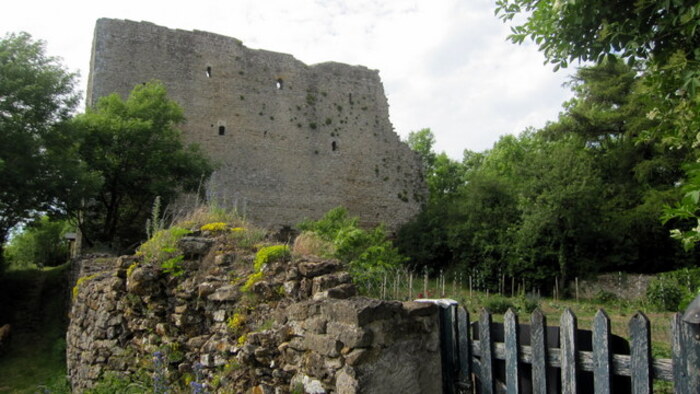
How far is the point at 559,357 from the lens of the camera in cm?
295

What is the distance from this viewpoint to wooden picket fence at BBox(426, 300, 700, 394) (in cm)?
253

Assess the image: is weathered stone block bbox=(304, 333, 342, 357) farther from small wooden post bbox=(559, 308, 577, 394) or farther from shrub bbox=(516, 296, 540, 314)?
shrub bbox=(516, 296, 540, 314)

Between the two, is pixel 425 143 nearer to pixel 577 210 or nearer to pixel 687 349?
pixel 577 210

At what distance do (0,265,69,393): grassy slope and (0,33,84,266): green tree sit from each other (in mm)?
2135

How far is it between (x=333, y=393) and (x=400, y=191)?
2364 centimetres

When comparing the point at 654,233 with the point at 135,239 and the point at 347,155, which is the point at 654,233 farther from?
the point at 135,239

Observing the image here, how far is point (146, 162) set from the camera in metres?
16.5

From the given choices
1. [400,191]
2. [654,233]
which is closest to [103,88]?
[400,191]

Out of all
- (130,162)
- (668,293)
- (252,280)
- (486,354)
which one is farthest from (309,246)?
(668,293)

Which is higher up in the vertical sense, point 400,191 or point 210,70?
point 210,70

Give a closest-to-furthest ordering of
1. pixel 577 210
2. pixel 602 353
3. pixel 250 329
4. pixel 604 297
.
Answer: pixel 602 353, pixel 250 329, pixel 604 297, pixel 577 210

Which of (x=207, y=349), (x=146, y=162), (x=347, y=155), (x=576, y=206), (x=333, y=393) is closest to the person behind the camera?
(x=333, y=393)

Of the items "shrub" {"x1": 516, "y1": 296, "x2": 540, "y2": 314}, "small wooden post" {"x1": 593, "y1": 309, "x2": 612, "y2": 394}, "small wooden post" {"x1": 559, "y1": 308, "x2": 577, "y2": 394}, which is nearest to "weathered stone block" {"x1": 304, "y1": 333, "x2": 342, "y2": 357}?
"small wooden post" {"x1": 559, "y1": 308, "x2": 577, "y2": 394}

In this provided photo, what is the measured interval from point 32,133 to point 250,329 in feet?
42.5
